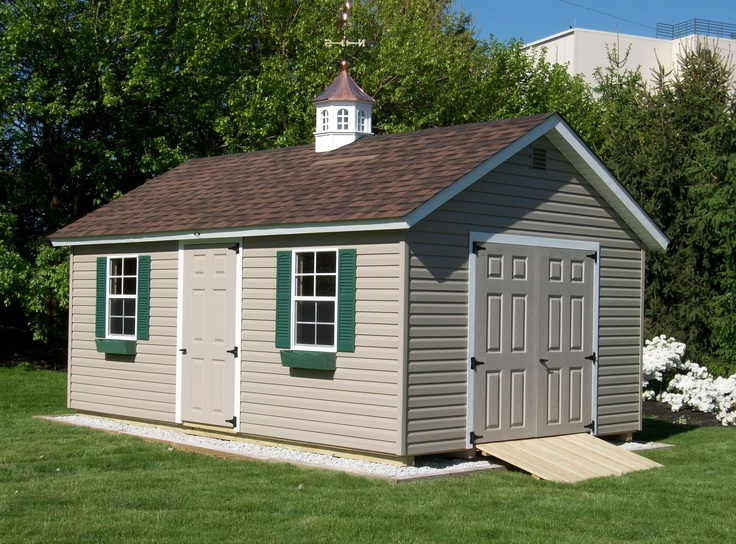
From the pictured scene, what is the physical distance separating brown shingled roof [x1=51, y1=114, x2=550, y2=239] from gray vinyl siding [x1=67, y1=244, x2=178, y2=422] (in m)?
0.47

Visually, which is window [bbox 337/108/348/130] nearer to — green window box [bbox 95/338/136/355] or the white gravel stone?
green window box [bbox 95/338/136/355]

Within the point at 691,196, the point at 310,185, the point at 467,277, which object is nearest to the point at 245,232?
the point at 310,185

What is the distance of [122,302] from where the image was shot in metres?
14.0

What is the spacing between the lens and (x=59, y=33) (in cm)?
2061

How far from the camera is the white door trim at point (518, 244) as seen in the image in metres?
11.1

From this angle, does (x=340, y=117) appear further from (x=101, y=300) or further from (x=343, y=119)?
(x=101, y=300)

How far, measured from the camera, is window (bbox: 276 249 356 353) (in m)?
10.9

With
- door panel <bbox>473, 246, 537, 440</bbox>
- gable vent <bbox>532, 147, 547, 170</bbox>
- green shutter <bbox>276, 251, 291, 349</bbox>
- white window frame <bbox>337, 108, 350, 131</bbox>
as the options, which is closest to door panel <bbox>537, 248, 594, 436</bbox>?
door panel <bbox>473, 246, 537, 440</bbox>

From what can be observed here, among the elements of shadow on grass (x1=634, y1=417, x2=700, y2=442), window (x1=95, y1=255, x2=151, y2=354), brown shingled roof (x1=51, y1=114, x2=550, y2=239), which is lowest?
shadow on grass (x1=634, y1=417, x2=700, y2=442)

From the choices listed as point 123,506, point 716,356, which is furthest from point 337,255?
point 716,356

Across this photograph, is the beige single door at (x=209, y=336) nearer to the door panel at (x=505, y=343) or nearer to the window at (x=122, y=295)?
the window at (x=122, y=295)

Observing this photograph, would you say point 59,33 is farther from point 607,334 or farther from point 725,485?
point 725,485

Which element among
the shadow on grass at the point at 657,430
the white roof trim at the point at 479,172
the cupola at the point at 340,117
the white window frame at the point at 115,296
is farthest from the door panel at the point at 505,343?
the white window frame at the point at 115,296

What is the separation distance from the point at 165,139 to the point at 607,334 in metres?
12.3
